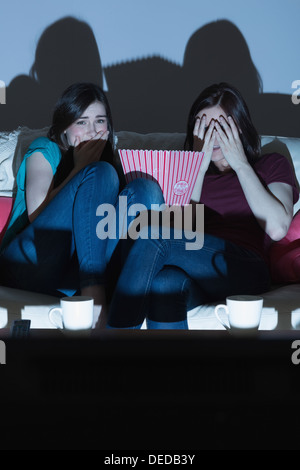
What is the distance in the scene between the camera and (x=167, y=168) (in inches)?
53.2

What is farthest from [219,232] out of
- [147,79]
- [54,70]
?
[54,70]

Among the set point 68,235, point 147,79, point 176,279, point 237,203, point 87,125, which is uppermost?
point 147,79

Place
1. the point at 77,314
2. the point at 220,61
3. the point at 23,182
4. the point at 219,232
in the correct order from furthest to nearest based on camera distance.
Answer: the point at 220,61
the point at 23,182
the point at 219,232
the point at 77,314

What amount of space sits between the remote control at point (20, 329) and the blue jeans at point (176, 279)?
0.20 meters

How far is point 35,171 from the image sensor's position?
4.91 feet

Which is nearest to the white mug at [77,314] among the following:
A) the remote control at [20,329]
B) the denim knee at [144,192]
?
the remote control at [20,329]

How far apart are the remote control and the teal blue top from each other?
64 centimetres

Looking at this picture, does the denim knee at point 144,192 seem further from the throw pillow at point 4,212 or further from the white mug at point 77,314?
the throw pillow at point 4,212

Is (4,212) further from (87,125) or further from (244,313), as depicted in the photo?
(244,313)

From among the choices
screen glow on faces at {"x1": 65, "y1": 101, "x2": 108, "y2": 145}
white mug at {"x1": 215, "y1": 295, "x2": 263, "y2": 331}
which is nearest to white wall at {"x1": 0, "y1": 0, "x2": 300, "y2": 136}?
screen glow on faces at {"x1": 65, "y1": 101, "x2": 108, "y2": 145}

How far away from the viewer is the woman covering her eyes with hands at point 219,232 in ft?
3.65

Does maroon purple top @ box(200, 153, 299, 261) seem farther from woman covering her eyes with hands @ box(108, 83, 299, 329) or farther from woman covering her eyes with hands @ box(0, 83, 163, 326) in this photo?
woman covering her eyes with hands @ box(0, 83, 163, 326)

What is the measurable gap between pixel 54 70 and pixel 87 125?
2.24 ft
